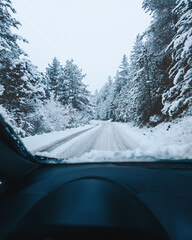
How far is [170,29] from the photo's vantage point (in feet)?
21.7

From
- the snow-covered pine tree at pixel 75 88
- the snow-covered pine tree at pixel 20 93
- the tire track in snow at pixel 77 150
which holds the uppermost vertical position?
the snow-covered pine tree at pixel 75 88

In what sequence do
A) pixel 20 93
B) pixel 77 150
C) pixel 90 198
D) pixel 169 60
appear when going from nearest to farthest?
pixel 90 198
pixel 77 150
pixel 20 93
pixel 169 60

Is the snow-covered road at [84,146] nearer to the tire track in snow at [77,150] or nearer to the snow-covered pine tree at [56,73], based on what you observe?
the tire track in snow at [77,150]

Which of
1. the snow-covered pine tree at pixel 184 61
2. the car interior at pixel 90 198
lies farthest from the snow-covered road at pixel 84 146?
the snow-covered pine tree at pixel 184 61

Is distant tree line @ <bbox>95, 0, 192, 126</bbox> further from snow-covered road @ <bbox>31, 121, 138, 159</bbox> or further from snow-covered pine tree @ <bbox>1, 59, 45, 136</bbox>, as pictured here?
snow-covered pine tree @ <bbox>1, 59, 45, 136</bbox>

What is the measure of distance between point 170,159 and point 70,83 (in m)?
21.1

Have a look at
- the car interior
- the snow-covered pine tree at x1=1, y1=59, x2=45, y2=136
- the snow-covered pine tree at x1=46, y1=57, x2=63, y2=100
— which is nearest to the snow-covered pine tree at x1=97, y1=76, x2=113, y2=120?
the snow-covered pine tree at x1=46, y1=57, x2=63, y2=100

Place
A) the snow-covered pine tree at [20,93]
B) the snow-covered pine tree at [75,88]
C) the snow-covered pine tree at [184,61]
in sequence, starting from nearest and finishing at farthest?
the snow-covered pine tree at [20,93], the snow-covered pine tree at [184,61], the snow-covered pine tree at [75,88]

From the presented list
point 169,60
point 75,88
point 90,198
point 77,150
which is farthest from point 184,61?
point 75,88

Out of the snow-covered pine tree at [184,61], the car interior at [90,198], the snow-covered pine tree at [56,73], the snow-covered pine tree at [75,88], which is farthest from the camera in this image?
the snow-covered pine tree at [75,88]

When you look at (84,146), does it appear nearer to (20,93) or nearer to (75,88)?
(20,93)

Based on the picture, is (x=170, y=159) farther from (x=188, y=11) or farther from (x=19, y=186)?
(x=188, y=11)

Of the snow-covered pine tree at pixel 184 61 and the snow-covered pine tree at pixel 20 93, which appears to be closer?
the snow-covered pine tree at pixel 20 93

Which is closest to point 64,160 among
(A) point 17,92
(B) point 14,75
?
(A) point 17,92
